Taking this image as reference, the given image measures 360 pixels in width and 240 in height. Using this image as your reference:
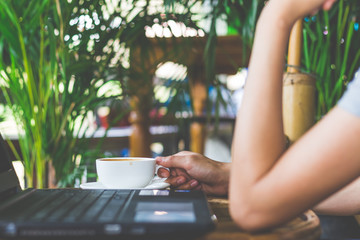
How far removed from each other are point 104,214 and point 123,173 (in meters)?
0.23

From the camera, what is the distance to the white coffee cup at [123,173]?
0.69 m

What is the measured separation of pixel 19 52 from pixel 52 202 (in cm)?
74

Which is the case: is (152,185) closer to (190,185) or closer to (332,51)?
(190,185)

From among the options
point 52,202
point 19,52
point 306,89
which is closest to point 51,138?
point 19,52

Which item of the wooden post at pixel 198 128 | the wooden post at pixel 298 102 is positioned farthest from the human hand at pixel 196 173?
the wooden post at pixel 198 128

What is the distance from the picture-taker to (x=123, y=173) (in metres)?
0.69

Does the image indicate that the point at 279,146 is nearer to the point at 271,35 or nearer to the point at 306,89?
the point at 271,35

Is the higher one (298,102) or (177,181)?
(298,102)

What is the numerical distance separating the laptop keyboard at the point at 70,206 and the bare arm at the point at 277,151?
0.17 metres

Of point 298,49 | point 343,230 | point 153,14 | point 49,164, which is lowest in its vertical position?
point 343,230

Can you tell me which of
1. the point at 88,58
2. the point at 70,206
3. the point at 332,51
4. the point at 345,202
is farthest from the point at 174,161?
the point at 332,51

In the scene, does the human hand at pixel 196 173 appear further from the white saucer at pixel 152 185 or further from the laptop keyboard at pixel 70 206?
the laptop keyboard at pixel 70 206

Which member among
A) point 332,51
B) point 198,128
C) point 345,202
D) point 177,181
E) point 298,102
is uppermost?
point 332,51

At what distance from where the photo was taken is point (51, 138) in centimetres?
121
